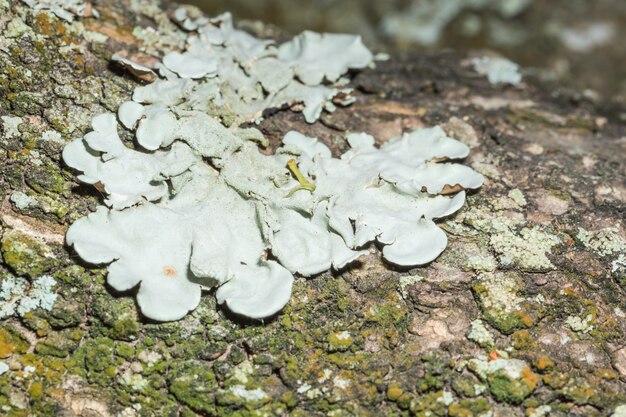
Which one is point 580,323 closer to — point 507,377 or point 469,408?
point 507,377

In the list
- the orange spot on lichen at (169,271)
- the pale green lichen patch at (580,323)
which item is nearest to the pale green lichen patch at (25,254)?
the orange spot on lichen at (169,271)

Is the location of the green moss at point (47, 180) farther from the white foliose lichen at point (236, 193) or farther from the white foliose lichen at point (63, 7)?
the white foliose lichen at point (63, 7)

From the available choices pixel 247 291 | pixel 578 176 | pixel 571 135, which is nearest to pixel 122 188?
pixel 247 291

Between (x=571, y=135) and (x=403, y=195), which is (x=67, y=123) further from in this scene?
(x=571, y=135)

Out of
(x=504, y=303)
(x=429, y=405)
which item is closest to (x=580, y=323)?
(x=504, y=303)

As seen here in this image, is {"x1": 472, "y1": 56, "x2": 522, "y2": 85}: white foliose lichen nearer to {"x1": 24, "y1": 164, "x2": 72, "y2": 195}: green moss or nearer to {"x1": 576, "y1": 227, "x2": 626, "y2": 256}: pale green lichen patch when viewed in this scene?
{"x1": 576, "y1": 227, "x2": 626, "y2": 256}: pale green lichen patch

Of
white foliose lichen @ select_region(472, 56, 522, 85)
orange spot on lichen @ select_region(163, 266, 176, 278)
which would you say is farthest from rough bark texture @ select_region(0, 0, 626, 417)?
white foliose lichen @ select_region(472, 56, 522, 85)
